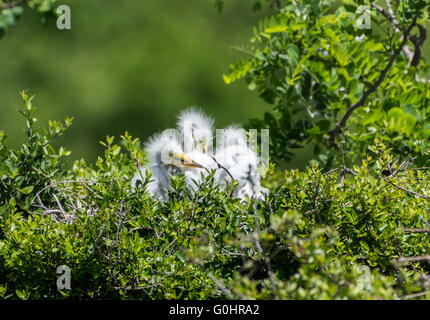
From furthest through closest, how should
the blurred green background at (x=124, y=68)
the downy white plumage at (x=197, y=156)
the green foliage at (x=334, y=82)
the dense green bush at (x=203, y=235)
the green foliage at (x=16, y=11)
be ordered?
the blurred green background at (x=124, y=68) → the green foliage at (x=334, y=82) → the downy white plumage at (x=197, y=156) → the dense green bush at (x=203, y=235) → the green foliage at (x=16, y=11)

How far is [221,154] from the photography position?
5.98 feet

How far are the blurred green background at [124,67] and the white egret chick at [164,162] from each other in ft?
8.07

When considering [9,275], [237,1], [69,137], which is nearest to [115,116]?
[69,137]

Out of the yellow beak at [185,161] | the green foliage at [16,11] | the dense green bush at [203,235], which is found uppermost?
the yellow beak at [185,161]

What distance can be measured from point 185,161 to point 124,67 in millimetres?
3567

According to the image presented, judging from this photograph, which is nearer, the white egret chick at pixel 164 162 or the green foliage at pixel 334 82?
the white egret chick at pixel 164 162

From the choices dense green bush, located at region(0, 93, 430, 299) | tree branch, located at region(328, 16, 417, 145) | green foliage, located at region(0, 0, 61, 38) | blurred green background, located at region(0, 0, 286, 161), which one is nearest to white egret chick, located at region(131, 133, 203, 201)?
dense green bush, located at region(0, 93, 430, 299)

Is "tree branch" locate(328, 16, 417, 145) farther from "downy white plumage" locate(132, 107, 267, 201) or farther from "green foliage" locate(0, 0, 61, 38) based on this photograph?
"green foliage" locate(0, 0, 61, 38)

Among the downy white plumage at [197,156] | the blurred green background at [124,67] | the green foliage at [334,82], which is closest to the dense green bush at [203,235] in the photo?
the downy white plumage at [197,156]

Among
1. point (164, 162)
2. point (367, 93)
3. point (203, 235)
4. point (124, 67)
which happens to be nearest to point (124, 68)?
point (124, 67)

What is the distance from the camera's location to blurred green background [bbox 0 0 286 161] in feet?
16.0

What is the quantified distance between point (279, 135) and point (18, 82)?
385cm

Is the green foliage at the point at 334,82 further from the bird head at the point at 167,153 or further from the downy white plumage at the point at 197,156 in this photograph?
the bird head at the point at 167,153

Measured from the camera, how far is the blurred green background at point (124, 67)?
487 cm
